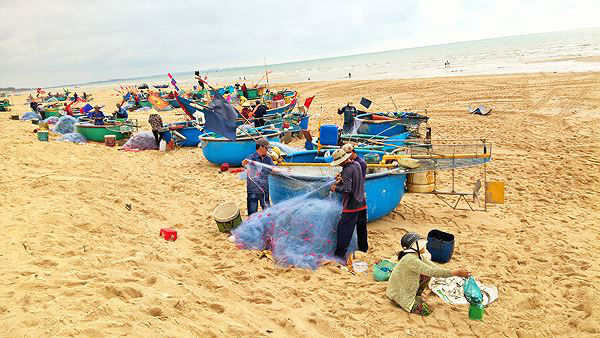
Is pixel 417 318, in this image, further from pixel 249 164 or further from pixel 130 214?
pixel 130 214

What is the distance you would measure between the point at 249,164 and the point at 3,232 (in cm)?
346

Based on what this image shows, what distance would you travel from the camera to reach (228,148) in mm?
10500

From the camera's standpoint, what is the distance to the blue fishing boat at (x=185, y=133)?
44.6ft

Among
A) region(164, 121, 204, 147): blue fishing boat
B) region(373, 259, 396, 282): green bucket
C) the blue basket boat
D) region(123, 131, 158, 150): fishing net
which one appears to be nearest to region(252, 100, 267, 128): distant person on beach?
region(164, 121, 204, 147): blue fishing boat

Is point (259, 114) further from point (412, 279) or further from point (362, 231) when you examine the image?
point (412, 279)

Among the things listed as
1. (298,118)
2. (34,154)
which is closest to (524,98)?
(298,118)

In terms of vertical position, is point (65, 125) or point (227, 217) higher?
point (65, 125)

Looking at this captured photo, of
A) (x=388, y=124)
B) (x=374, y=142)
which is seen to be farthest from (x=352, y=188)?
(x=388, y=124)

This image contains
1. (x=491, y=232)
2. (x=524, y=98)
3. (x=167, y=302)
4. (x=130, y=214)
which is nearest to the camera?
(x=167, y=302)

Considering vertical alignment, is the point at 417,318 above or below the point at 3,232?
below

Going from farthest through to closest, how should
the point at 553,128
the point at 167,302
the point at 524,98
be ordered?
the point at 524,98 < the point at 553,128 < the point at 167,302

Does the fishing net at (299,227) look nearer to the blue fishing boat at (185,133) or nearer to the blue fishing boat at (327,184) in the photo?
the blue fishing boat at (327,184)

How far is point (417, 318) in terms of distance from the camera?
4.09m

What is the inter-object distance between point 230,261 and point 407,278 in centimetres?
242
